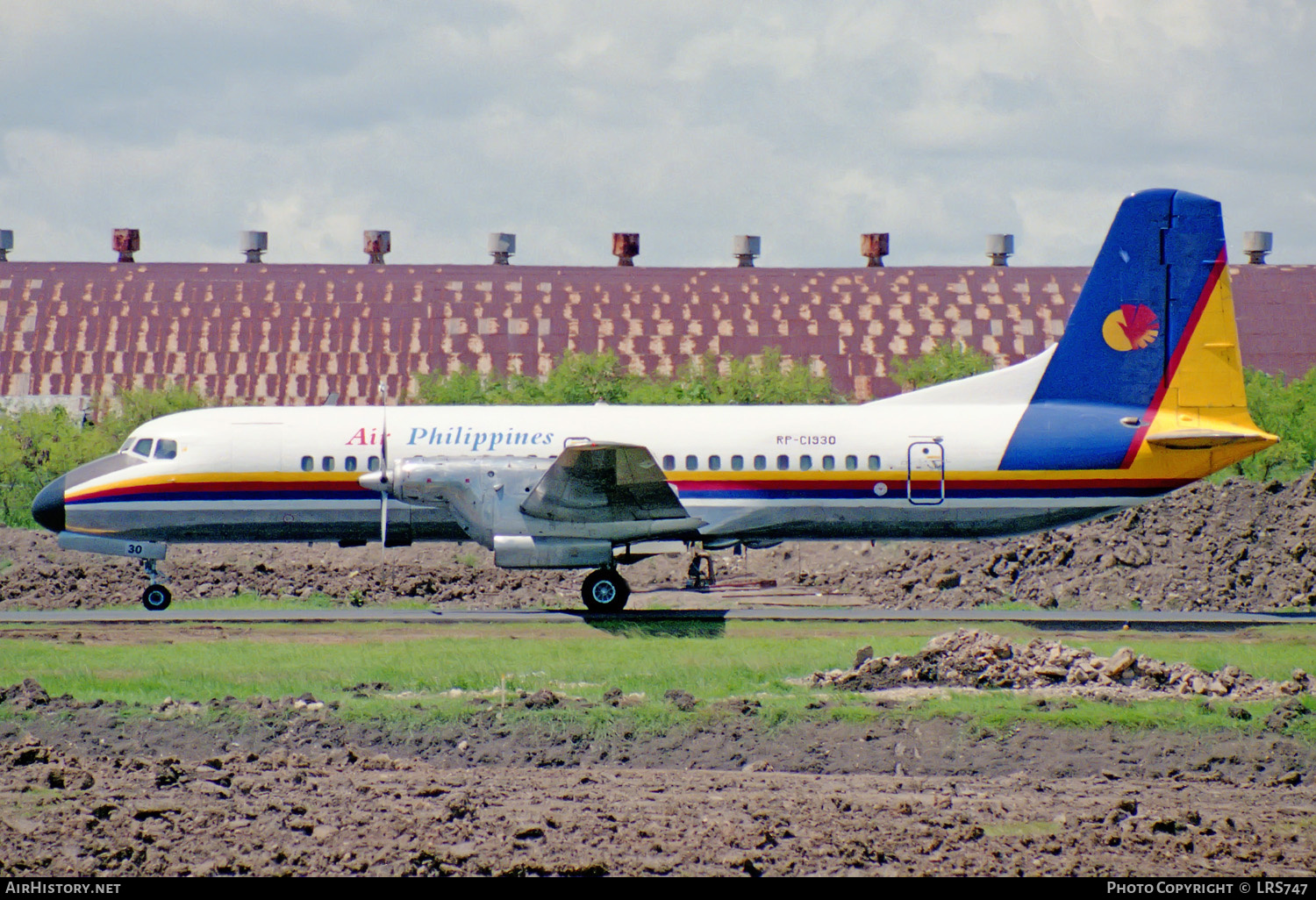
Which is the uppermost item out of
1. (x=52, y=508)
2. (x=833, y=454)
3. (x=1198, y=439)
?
(x=1198, y=439)

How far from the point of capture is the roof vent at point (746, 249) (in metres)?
53.5

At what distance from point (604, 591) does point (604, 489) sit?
226 cm

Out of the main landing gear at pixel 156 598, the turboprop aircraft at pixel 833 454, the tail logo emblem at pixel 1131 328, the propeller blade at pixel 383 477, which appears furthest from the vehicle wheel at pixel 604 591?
the tail logo emblem at pixel 1131 328

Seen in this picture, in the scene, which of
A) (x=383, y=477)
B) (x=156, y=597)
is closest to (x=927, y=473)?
(x=383, y=477)

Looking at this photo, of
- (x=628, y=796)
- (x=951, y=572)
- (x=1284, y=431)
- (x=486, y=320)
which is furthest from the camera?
(x=486, y=320)

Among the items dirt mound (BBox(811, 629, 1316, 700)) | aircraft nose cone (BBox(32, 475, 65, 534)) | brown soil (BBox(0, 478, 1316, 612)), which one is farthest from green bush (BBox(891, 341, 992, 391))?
aircraft nose cone (BBox(32, 475, 65, 534))

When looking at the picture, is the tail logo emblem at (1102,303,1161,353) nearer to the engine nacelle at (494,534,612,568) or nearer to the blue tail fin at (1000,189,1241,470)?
the blue tail fin at (1000,189,1241,470)

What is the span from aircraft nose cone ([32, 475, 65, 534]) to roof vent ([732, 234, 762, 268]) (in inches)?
1230

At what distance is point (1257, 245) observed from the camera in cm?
5303

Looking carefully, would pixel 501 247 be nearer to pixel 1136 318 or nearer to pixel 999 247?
pixel 999 247

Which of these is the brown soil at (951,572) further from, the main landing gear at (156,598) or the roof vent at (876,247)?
the roof vent at (876,247)

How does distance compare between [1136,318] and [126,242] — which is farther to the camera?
[126,242]

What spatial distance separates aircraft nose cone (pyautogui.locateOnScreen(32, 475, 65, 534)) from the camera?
26.7 metres

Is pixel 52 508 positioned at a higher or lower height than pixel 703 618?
higher
